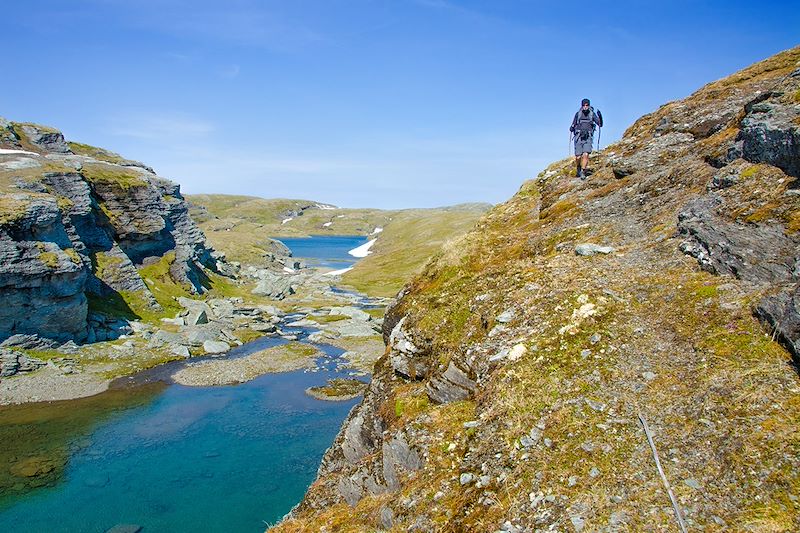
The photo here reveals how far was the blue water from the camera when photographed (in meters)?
34.6

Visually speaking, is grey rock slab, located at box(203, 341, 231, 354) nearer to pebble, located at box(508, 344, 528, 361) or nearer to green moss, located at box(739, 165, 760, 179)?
pebble, located at box(508, 344, 528, 361)

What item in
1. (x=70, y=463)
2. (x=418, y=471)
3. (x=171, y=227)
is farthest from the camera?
(x=171, y=227)

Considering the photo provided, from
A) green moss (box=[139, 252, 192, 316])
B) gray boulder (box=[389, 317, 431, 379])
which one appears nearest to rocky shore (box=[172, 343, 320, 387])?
green moss (box=[139, 252, 192, 316])

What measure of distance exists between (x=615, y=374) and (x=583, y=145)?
70.0 ft

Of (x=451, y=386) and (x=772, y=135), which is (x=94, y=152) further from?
(x=772, y=135)

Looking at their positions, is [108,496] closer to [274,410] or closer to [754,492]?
[274,410]

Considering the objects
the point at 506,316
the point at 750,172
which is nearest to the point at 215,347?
the point at 506,316

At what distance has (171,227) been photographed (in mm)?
120312

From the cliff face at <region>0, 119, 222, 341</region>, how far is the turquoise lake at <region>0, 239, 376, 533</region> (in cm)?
2099

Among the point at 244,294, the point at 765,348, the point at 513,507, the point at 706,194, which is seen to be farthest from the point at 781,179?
the point at 244,294

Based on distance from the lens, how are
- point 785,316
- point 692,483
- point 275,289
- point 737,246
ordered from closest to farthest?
point 692,483 < point 785,316 < point 737,246 < point 275,289

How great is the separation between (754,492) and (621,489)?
7.87 feet

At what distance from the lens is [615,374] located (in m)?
13.8

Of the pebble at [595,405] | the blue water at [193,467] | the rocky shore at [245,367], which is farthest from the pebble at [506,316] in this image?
the rocky shore at [245,367]
